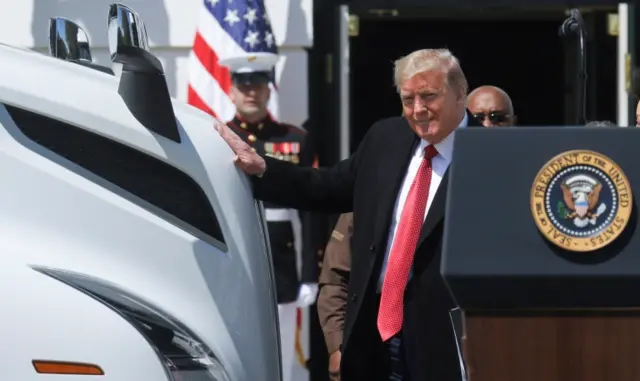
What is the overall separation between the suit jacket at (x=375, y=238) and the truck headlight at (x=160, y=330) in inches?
27.1

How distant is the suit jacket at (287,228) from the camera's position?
6441 millimetres

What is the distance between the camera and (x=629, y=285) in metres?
2.44

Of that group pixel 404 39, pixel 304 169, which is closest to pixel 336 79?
pixel 404 39

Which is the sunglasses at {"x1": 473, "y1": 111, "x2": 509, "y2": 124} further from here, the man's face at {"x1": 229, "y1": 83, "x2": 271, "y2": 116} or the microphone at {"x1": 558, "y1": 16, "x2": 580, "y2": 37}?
the man's face at {"x1": 229, "y1": 83, "x2": 271, "y2": 116}

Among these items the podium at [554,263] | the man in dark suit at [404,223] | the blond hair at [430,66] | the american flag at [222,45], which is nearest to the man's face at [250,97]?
the american flag at [222,45]

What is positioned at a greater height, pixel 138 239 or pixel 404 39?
pixel 404 39

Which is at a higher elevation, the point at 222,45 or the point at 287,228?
the point at 222,45

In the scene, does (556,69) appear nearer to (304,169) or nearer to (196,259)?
(304,169)

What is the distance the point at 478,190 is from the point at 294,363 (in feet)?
14.4

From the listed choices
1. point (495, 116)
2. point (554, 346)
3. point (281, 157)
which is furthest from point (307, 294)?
point (554, 346)

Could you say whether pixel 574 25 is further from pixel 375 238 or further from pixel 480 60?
pixel 480 60

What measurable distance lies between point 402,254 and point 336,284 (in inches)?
34.4

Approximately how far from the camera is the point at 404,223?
11.9 ft

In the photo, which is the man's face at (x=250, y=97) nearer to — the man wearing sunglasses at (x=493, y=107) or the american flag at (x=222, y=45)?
the american flag at (x=222, y=45)
